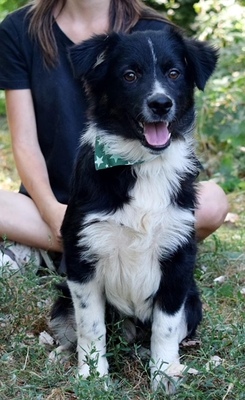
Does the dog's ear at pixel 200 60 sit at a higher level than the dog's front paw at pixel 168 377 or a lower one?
higher

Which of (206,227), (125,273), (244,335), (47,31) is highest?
(47,31)

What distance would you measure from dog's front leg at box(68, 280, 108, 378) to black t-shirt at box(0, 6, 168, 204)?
118 cm

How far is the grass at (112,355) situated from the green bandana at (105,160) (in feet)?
2.25

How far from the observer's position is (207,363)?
307 centimetres

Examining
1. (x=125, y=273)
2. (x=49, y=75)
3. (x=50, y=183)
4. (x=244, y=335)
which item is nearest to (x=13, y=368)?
(x=125, y=273)

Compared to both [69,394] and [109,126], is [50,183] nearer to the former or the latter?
[109,126]

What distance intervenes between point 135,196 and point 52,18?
1499mm

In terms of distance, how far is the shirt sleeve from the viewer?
13.8 feet

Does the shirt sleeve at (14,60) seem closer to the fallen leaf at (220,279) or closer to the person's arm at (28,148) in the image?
the person's arm at (28,148)

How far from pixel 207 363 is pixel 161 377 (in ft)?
0.63

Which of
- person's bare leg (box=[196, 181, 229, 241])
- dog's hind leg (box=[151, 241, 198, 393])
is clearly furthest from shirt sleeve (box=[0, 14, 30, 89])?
dog's hind leg (box=[151, 241, 198, 393])

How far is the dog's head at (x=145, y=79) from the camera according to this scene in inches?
120

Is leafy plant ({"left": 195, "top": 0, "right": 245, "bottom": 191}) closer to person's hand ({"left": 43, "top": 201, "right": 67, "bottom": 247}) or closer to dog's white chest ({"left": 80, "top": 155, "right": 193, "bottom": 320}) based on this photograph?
person's hand ({"left": 43, "top": 201, "right": 67, "bottom": 247})

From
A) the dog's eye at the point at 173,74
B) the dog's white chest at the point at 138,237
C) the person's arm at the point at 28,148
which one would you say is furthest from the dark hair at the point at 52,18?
the dog's white chest at the point at 138,237
